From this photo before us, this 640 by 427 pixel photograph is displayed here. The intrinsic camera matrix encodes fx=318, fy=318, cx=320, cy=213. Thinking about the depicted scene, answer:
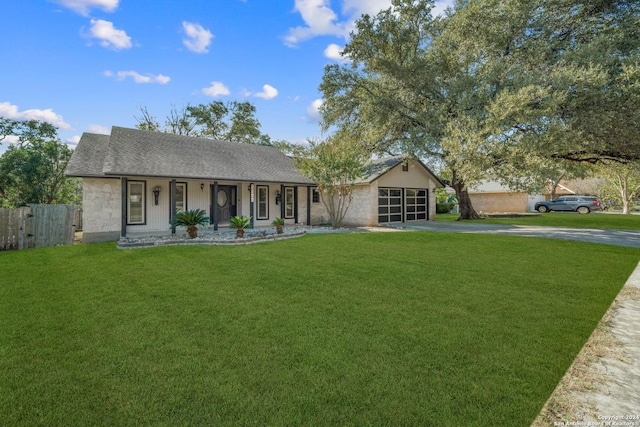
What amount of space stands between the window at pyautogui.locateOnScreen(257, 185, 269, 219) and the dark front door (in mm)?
1186

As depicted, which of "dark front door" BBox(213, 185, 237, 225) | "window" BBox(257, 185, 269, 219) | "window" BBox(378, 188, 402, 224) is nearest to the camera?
"dark front door" BBox(213, 185, 237, 225)

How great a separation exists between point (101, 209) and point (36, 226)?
76.4 inches

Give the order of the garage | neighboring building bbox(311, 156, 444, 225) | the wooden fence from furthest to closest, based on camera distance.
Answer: the garage → neighboring building bbox(311, 156, 444, 225) → the wooden fence

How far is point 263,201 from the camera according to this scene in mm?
16312

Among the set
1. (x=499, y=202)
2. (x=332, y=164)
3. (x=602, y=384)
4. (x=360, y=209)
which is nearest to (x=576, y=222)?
(x=499, y=202)

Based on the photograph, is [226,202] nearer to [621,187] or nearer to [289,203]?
[289,203]

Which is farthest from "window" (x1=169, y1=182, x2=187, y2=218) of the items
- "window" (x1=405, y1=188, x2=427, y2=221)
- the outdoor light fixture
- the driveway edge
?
the driveway edge

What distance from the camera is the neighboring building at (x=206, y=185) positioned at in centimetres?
1188

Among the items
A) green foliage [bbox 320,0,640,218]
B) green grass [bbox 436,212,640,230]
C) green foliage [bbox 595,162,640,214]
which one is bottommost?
green grass [bbox 436,212,640,230]

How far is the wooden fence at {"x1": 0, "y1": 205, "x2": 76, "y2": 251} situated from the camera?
32.7 feet

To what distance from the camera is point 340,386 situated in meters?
2.62

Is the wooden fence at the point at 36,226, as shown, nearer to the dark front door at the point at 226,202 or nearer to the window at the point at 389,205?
the dark front door at the point at 226,202

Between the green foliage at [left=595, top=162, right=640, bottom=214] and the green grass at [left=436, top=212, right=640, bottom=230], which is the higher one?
the green foliage at [left=595, top=162, right=640, bottom=214]

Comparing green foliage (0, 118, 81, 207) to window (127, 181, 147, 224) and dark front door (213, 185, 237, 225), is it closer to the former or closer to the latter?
window (127, 181, 147, 224)
